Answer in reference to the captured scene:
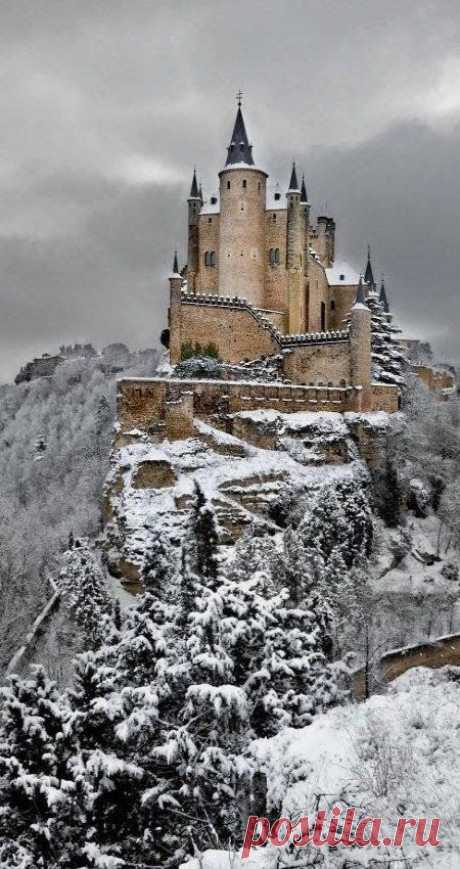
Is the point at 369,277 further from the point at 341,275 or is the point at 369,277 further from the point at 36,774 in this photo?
the point at 36,774

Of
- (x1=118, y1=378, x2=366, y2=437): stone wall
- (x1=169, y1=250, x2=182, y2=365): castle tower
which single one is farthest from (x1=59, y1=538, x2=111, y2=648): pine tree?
(x1=169, y1=250, x2=182, y2=365): castle tower

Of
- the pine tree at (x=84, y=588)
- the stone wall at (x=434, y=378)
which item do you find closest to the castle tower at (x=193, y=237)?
the stone wall at (x=434, y=378)

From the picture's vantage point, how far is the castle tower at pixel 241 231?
189 ft

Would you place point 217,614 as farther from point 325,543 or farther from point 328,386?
point 328,386

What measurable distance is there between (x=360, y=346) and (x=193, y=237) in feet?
45.7

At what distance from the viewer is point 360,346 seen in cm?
5188

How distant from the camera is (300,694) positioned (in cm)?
2181

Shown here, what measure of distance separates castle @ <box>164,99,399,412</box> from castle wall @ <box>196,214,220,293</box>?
60mm

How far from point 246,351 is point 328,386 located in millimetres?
5267

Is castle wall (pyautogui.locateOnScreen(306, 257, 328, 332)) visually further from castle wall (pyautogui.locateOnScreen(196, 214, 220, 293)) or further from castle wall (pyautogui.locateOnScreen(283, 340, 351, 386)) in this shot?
castle wall (pyautogui.locateOnScreen(196, 214, 220, 293))

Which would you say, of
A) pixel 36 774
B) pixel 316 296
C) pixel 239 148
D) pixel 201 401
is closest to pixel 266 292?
pixel 316 296

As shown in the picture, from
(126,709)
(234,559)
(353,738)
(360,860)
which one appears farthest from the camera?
(234,559)

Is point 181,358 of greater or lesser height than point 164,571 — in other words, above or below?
above

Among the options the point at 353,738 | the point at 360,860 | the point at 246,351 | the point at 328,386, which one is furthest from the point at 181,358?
the point at 360,860
